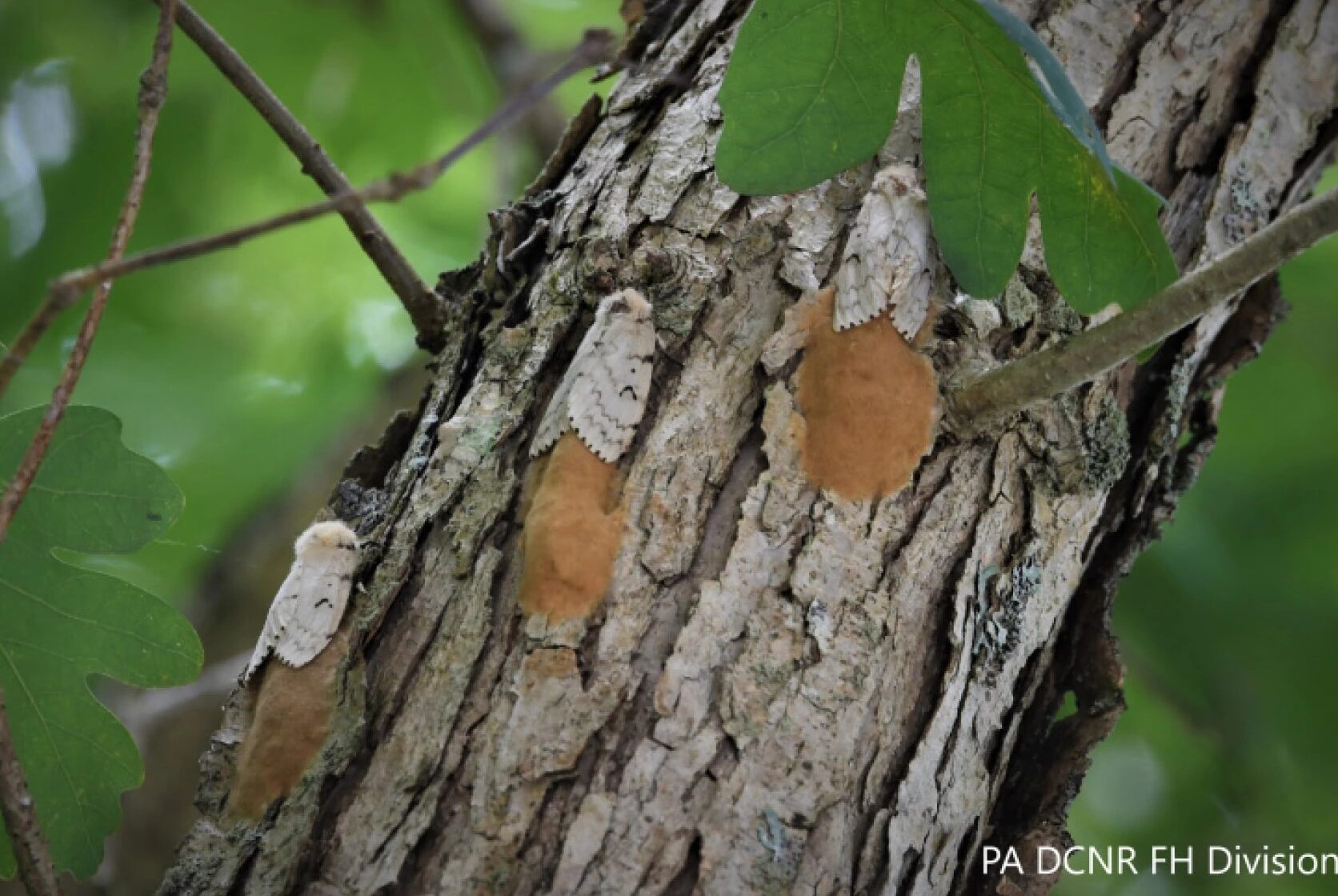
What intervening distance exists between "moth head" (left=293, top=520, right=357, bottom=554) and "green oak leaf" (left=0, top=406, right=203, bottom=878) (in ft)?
0.72

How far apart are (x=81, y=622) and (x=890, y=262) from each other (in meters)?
1.25

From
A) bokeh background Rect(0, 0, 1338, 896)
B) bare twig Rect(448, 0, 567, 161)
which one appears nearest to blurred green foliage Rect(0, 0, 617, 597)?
bokeh background Rect(0, 0, 1338, 896)

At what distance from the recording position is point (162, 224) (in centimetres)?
386

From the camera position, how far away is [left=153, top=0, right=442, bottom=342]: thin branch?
167cm

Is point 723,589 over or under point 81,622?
over

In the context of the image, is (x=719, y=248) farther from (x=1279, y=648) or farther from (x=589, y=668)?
(x=1279, y=648)

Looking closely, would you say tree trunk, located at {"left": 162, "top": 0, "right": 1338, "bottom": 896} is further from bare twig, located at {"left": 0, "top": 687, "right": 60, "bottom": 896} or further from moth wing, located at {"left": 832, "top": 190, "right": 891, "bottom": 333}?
bare twig, located at {"left": 0, "top": 687, "right": 60, "bottom": 896}

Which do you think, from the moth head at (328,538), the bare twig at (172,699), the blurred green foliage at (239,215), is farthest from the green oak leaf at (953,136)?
the bare twig at (172,699)

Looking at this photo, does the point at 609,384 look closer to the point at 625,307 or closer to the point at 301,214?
the point at 625,307

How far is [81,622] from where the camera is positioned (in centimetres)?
157

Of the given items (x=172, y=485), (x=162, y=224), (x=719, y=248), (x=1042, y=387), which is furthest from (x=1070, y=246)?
(x=162, y=224)

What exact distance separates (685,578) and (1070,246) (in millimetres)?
685

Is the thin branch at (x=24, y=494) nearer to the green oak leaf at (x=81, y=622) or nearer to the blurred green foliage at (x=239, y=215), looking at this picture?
the green oak leaf at (x=81, y=622)

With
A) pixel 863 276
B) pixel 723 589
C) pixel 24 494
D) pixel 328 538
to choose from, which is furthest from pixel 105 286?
pixel 863 276
